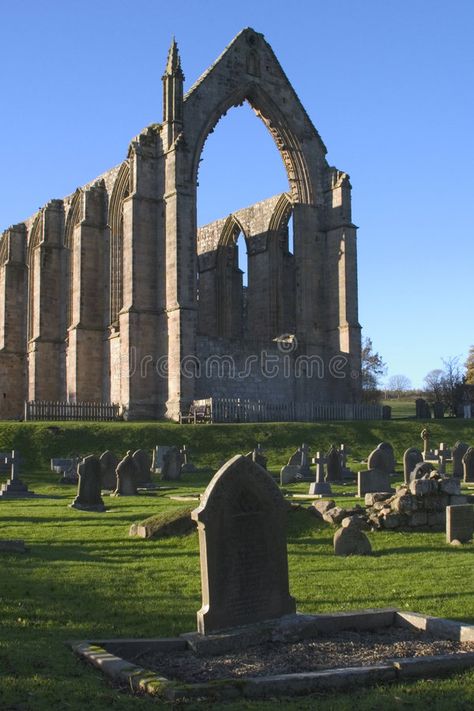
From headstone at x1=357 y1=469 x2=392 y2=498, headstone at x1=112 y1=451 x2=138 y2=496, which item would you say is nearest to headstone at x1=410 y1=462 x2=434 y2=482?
headstone at x1=357 y1=469 x2=392 y2=498

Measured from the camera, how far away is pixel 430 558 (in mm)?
11266

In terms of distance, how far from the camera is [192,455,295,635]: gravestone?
7047 mm

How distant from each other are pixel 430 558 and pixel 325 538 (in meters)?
1.88

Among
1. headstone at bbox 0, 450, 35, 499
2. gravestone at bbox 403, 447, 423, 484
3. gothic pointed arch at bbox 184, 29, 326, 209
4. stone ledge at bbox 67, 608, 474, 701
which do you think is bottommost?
stone ledge at bbox 67, 608, 474, 701

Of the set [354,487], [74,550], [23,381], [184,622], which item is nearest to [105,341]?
[23,381]

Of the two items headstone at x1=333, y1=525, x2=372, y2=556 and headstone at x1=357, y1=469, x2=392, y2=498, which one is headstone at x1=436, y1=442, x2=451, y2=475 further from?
headstone at x1=333, y1=525, x2=372, y2=556

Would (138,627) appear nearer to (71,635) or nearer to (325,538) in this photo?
(71,635)

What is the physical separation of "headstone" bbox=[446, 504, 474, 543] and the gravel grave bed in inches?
209

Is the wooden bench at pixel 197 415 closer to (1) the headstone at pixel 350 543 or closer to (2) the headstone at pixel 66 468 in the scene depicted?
(2) the headstone at pixel 66 468

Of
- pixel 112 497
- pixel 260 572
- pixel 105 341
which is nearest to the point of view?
pixel 260 572

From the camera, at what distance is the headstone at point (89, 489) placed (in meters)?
17.1

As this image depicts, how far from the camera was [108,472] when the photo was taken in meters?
22.5

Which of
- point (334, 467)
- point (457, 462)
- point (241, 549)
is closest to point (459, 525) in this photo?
point (241, 549)

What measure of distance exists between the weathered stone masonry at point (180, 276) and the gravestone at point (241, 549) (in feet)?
96.8
